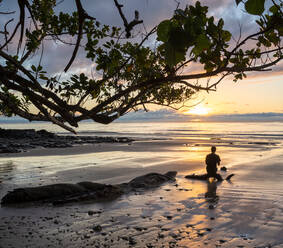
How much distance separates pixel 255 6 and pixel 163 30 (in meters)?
0.43

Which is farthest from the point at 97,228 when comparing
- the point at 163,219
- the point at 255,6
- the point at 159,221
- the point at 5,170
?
Result: the point at 5,170

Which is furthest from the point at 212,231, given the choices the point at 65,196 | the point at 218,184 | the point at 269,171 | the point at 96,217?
the point at 269,171

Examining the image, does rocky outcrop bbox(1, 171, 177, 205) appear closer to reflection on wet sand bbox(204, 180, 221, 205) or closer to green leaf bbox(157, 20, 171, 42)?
reflection on wet sand bbox(204, 180, 221, 205)

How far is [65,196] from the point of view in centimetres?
859

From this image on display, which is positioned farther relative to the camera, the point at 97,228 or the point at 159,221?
the point at 159,221

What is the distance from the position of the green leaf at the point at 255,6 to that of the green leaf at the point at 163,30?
383mm

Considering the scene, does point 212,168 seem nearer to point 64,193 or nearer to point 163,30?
point 64,193

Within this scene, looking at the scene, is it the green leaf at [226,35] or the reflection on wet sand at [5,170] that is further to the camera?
the reflection on wet sand at [5,170]

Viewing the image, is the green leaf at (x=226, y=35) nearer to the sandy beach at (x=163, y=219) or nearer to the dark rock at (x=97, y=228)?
the sandy beach at (x=163, y=219)

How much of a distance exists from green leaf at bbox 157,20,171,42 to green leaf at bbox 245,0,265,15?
38 centimetres

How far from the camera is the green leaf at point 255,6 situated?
3.81 feet

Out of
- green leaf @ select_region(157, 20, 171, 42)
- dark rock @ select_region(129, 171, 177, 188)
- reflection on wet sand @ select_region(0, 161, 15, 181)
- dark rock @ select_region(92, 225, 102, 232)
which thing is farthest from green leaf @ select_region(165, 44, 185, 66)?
reflection on wet sand @ select_region(0, 161, 15, 181)

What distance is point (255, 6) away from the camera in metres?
1.17

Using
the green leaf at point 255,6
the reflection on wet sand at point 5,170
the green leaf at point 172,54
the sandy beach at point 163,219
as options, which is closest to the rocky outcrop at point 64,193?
the sandy beach at point 163,219
